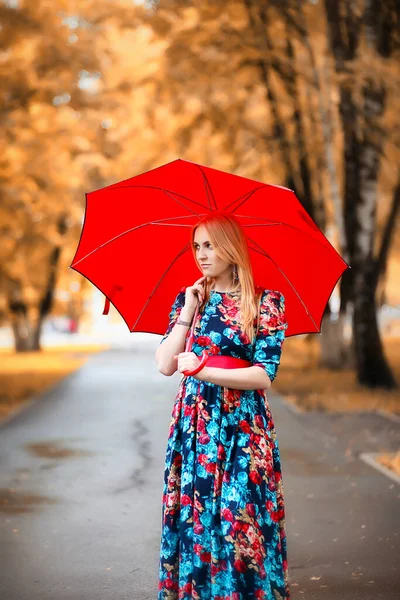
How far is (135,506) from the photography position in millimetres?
6961

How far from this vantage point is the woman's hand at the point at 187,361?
11.4 ft

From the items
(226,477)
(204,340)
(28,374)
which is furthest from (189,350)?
(28,374)

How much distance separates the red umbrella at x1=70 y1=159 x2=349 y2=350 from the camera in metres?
4.28

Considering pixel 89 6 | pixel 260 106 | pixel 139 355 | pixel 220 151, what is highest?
pixel 89 6

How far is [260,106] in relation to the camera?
1880 cm

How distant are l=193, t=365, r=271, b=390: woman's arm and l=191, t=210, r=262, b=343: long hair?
0.60 ft

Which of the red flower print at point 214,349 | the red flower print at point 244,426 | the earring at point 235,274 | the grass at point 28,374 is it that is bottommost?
the grass at point 28,374

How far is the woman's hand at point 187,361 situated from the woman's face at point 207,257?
0.43 m

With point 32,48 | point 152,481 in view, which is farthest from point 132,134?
point 152,481

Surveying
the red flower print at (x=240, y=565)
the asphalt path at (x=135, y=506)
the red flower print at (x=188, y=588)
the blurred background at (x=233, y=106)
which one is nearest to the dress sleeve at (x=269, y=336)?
the red flower print at (x=240, y=565)

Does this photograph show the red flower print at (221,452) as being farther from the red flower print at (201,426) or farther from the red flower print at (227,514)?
the red flower print at (227,514)

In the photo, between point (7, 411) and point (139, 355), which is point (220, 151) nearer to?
point (7, 411)

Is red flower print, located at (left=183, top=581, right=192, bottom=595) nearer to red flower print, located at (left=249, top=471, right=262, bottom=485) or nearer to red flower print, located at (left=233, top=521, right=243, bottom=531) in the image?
red flower print, located at (left=233, top=521, right=243, bottom=531)

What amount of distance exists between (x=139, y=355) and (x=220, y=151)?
15093 millimetres
